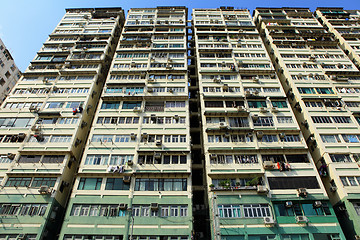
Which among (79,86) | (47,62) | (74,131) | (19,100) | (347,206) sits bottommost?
(347,206)

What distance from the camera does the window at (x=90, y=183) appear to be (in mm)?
26033

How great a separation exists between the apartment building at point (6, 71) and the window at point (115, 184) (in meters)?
31.8

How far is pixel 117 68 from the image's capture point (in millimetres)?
39562

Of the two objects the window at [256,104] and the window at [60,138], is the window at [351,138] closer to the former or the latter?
the window at [256,104]

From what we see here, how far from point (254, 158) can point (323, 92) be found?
15.0 metres

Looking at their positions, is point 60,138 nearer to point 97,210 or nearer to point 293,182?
point 97,210

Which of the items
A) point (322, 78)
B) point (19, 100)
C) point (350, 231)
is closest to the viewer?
point (350, 231)

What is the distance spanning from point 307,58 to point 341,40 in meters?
11.3

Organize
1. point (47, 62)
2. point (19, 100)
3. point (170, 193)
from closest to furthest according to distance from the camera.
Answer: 1. point (170, 193)
2. point (19, 100)
3. point (47, 62)

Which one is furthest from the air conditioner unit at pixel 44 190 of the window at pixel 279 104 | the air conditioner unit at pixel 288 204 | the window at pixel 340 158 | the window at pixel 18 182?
the window at pixel 340 158

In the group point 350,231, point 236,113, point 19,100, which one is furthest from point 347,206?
point 19,100

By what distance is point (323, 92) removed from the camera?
34.9 meters

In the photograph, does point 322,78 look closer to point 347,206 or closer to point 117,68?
point 347,206

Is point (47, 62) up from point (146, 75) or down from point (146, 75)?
up
